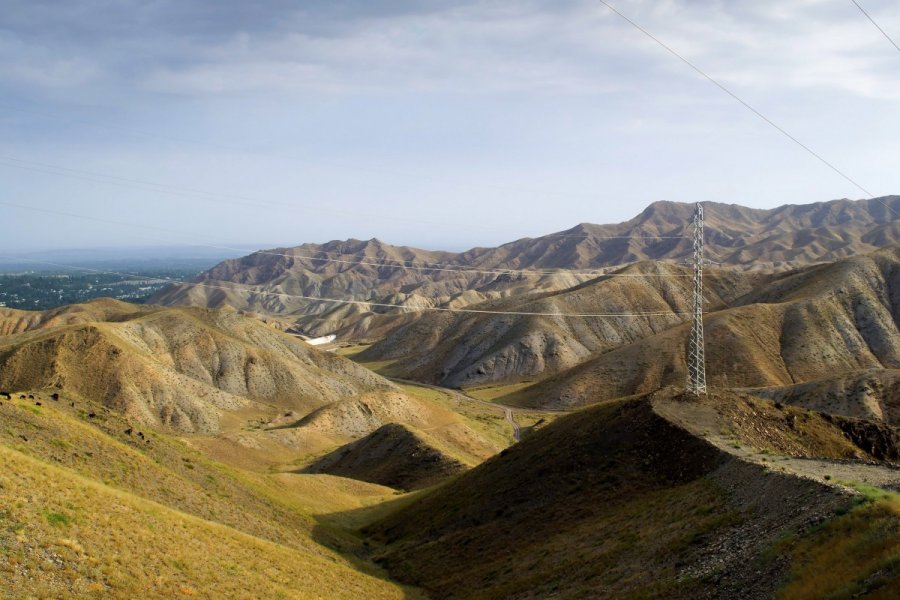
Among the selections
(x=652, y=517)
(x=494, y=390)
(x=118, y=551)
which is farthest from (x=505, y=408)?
(x=118, y=551)

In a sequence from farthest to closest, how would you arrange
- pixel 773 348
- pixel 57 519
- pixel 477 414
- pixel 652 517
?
pixel 773 348
pixel 477 414
pixel 652 517
pixel 57 519

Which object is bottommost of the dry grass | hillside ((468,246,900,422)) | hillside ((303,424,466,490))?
the dry grass

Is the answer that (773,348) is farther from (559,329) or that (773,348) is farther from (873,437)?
(873,437)

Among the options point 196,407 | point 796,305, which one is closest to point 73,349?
point 196,407

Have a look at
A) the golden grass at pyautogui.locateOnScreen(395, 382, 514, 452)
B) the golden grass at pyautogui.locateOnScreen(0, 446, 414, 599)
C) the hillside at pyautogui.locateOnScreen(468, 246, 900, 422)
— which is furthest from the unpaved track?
the golden grass at pyautogui.locateOnScreen(0, 446, 414, 599)

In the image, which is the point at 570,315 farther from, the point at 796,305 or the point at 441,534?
the point at 441,534

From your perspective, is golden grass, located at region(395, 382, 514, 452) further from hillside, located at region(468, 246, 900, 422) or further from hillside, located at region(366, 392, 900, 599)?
hillside, located at region(366, 392, 900, 599)
